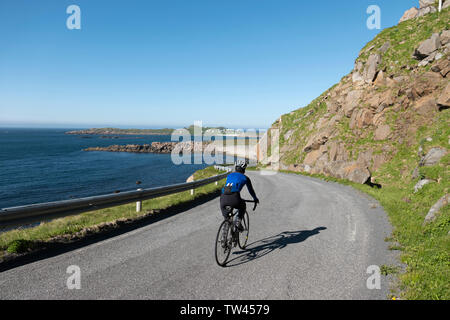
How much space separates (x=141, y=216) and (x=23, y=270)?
175 inches

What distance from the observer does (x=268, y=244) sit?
7.30 metres

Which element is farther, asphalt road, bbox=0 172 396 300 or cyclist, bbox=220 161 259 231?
cyclist, bbox=220 161 259 231

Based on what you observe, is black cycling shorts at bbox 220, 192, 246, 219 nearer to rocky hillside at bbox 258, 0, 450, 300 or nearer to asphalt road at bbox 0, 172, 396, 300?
asphalt road at bbox 0, 172, 396, 300

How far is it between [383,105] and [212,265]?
2686cm

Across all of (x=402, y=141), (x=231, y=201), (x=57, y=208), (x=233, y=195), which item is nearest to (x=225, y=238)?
(x=231, y=201)

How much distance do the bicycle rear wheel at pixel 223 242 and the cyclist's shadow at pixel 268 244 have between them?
0.24 meters

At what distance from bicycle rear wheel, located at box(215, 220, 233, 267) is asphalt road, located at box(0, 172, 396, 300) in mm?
197

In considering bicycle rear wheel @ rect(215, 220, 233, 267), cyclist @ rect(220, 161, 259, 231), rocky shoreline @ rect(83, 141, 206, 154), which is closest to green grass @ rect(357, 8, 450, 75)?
cyclist @ rect(220, 161, 259, 231)

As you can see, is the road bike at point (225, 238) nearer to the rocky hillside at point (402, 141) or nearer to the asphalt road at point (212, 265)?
the asphalt road at point (212, 265)

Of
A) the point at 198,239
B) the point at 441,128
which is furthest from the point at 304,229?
the point at 441,128

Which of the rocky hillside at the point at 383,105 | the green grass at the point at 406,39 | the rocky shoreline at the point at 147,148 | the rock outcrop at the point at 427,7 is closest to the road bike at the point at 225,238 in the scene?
the rocky hillside at the point at 383,105

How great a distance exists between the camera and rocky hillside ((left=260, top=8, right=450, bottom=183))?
20.9m

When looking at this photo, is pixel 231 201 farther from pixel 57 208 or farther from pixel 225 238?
pixel 57 208

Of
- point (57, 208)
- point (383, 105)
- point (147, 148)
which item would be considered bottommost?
point (147, 148)
